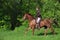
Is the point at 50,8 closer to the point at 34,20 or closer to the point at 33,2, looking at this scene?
the point at 33,2

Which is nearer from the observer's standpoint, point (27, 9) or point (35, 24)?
point (35, 24)

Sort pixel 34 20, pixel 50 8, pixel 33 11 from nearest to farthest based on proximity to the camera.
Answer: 1. pixel 34 20
2. pixel 50 8
3. pixel 33 11

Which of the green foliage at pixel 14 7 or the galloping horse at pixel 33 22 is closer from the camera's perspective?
the galloping horse at pixel 33 22

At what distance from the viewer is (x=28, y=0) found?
34.8 metres

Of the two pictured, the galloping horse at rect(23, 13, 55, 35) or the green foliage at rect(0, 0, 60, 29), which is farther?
the green foliage at rect(0, 0, 60, 29)

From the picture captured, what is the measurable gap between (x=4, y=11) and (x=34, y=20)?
1513cm

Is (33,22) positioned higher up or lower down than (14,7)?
lower down

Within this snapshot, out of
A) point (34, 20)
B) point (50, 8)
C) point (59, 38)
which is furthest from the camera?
point (50, 8)

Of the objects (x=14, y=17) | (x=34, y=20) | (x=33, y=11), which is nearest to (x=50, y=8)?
(x=33, y=11)

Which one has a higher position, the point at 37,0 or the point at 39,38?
the point at 37,0

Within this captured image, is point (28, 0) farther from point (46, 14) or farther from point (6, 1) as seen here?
point (46, 14)

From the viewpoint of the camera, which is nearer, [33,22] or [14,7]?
[33,22]

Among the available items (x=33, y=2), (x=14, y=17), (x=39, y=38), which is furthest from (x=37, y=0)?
(x=39, y=38)

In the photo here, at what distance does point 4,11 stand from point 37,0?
4654 millimetres
